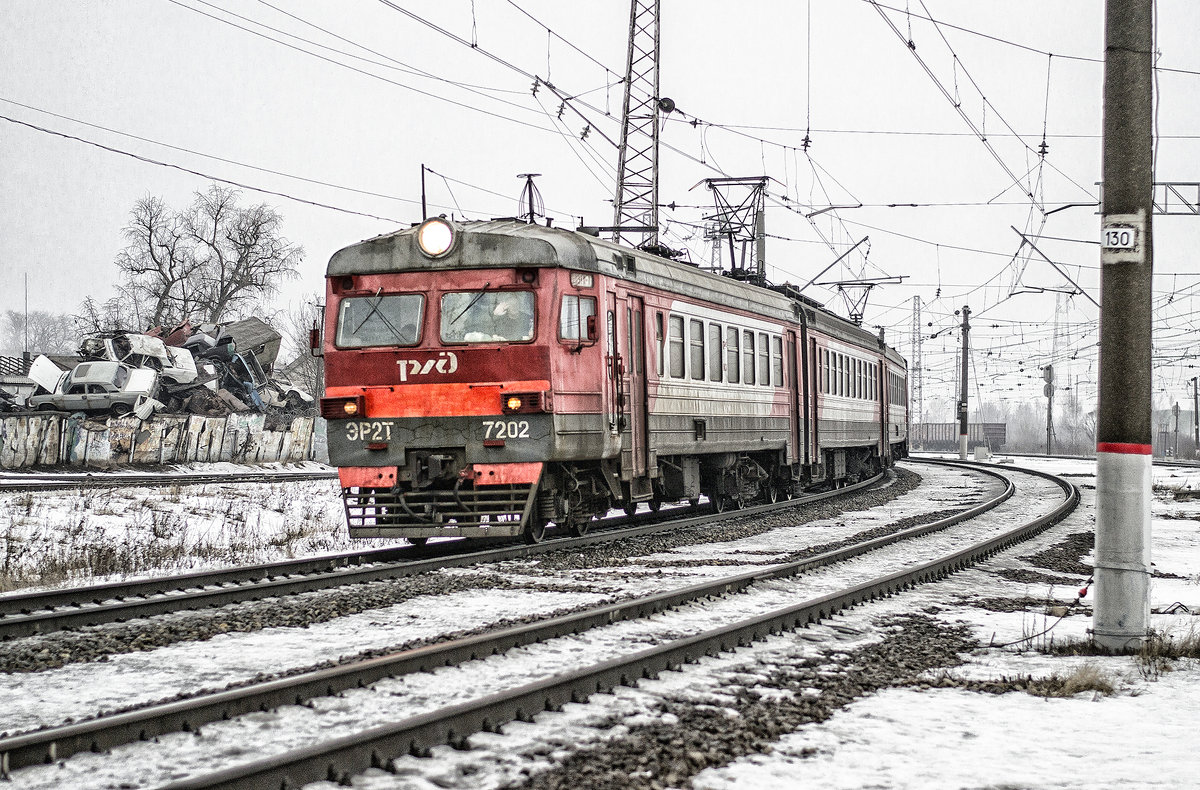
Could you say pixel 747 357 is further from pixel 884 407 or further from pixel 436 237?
pixel 884 407

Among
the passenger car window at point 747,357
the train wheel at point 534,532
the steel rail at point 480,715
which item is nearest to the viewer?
the steel rail at point 480,715

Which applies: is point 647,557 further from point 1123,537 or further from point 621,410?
point 1123,537

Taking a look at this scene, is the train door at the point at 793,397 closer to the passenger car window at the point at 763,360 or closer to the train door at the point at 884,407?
the passenger car window at the point at 763,360

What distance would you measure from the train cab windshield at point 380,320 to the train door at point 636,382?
7.81 feet

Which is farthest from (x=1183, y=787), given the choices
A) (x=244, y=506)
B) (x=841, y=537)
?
(x=244, y=506)

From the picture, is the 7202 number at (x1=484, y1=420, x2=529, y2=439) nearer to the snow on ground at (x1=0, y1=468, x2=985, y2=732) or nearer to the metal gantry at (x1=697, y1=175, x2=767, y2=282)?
the snow on ground at (x1=0, y1=468, x2=985, y2=732)

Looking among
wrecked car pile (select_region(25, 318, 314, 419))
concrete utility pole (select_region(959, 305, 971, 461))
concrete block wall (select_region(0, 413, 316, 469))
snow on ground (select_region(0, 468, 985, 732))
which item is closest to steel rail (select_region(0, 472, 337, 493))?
concrete block wall (select_region(0, 413, 316, 469))

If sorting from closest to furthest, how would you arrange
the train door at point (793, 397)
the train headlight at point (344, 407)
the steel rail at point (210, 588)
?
the steel rail at point (210, 588) < the train headlight at point (344, 407) < the train door at point (793, 397)

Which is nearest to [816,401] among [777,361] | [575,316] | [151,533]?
[777,361]

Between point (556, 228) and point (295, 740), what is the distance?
809 cm

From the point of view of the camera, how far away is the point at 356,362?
11.9 m

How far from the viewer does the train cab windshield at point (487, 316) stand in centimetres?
1155

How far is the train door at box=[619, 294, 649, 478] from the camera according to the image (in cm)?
1292

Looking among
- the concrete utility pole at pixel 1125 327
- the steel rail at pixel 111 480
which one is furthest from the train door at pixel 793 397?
the concrete utility pole at pixel 1125 327
